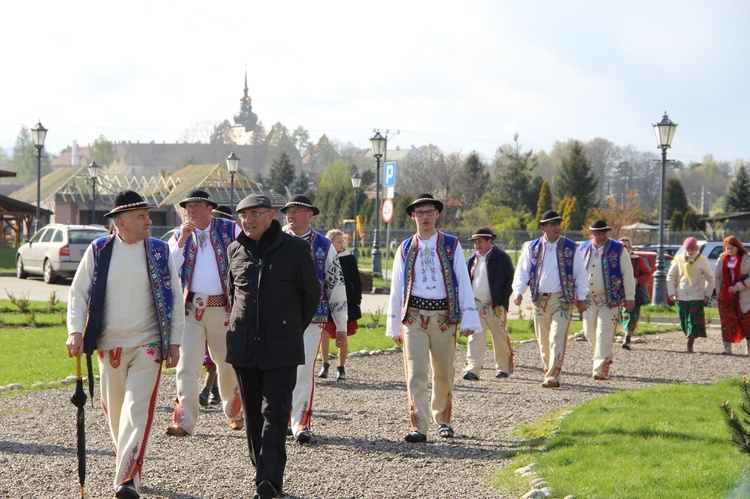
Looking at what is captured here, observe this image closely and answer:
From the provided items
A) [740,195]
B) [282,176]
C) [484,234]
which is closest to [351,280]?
[484,234]

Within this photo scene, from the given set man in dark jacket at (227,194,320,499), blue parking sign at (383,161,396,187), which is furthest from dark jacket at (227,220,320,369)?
blue parking sign at (383,161,396,187)

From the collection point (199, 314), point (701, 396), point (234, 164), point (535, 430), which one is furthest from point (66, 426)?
point (234, 164)

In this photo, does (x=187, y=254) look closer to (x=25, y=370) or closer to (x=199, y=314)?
(x=199, y=314)

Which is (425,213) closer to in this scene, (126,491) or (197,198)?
(197,198)

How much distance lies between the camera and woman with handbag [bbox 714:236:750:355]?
1554 centimetres

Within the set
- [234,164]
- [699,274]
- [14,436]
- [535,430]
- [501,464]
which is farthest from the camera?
[234,164]

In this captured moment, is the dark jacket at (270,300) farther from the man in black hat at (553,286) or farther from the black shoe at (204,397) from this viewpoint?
the man in black hat at (553,286)

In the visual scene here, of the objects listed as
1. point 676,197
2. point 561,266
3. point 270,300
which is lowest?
point 270,300

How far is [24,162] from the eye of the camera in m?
172

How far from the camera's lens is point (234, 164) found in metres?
39.9

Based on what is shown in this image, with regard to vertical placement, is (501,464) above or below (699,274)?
below

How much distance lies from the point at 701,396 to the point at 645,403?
864 mm

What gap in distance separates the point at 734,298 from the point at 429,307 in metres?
9.26

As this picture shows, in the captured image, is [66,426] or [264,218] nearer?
[264,218]
